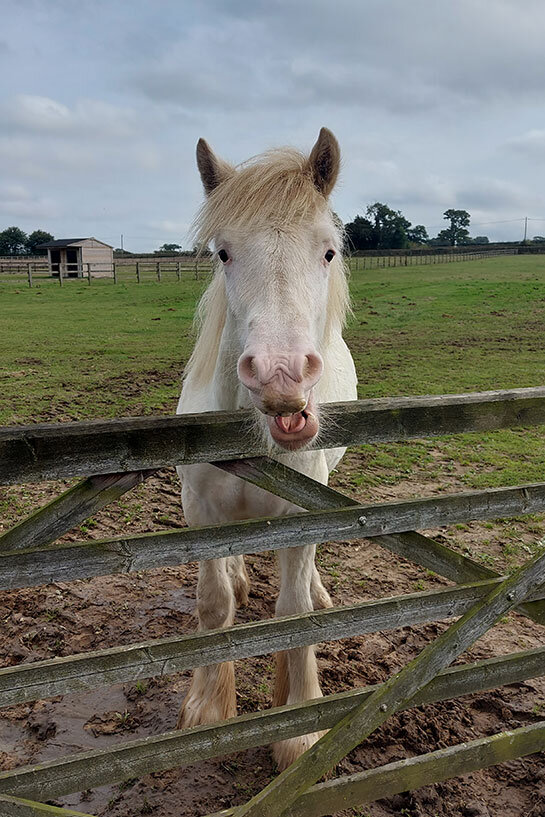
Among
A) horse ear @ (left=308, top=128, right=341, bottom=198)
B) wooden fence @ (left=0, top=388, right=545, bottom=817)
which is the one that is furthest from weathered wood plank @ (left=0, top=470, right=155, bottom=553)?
horse ear @ (left=308, top=128, right=341, bottom=198)

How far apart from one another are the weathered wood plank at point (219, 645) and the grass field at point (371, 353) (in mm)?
1611

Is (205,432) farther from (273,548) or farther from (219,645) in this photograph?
(219,645)

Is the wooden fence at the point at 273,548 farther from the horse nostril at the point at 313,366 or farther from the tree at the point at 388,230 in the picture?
the tree at the point at 388,230

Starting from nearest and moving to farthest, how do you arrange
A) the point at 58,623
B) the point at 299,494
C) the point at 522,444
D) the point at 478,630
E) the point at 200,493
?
the point at 299,494, the point at 478,630, the point at 200,493, the point at 58,623, the point at 522,444

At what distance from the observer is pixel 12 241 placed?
86.4m

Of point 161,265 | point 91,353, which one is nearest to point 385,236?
point 161,265

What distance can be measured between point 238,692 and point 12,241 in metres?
94.7

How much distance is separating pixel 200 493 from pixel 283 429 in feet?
4.00

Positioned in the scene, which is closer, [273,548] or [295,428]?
[295,428]

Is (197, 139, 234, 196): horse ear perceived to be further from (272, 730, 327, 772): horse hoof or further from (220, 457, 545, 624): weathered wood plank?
(272, 730, 327, 772): horse hoof

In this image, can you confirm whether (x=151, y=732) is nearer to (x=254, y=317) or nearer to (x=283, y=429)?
(x=283, y=429)

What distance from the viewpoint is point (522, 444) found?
295 inches

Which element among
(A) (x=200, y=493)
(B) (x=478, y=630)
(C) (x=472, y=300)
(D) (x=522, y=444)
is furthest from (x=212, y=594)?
(C) (x=472, y=300)

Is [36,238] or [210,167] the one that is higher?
[36,238]
